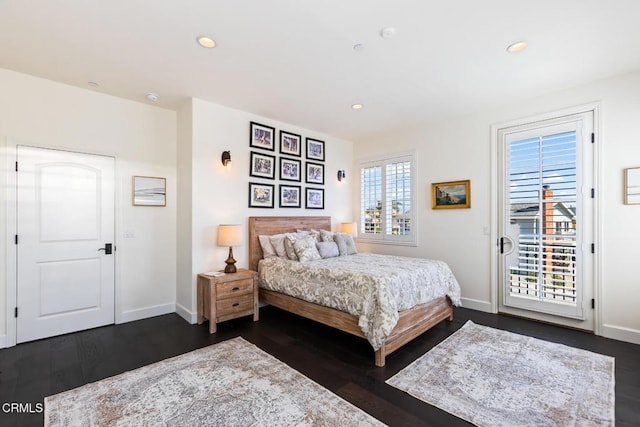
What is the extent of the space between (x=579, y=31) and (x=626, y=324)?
311 centimetres

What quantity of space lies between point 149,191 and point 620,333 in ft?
19.6

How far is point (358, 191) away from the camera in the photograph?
237 inches

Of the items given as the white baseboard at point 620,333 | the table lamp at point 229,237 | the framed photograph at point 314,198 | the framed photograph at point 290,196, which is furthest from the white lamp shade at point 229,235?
the white baseboard at point 620,333

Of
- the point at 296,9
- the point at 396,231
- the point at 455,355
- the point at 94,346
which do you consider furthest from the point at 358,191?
the point at 94,346

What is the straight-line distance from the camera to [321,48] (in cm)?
273

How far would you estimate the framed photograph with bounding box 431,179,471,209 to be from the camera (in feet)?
14.6

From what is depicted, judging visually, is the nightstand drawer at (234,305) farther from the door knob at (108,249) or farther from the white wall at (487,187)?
the white wall at (487,187)


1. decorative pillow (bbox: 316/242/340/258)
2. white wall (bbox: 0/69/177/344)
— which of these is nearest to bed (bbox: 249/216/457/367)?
decorative pillow (bbox: 316/242/340/258)

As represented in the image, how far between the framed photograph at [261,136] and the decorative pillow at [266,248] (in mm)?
1433

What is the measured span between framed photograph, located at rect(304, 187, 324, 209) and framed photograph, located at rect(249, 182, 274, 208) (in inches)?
30.3

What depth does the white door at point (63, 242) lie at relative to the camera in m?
3.24

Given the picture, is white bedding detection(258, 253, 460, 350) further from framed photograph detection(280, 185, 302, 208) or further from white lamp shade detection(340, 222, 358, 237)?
white lamp shade detection(340, 222, 358, 237)

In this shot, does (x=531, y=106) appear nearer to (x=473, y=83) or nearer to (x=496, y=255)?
(x=473, y=83)

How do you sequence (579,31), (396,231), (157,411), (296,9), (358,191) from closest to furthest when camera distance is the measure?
(157,411), (296,9), (579,31), (396,231), (358,191)
